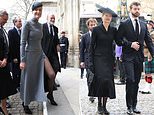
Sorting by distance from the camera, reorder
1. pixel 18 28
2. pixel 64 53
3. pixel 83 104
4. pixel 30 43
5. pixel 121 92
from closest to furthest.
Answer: pixel 30 43 < pixel 83 104 < pixel 18 28 < pixel 121 92 < pixel 64 53

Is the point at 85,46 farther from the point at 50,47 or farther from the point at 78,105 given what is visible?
the point at 78,105

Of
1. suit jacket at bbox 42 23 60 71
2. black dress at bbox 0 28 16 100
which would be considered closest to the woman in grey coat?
black dress at bbox 0 28 16 100

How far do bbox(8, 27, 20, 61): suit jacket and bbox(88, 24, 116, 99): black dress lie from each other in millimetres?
2312

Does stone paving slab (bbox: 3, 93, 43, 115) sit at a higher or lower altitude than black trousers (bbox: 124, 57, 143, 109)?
lower

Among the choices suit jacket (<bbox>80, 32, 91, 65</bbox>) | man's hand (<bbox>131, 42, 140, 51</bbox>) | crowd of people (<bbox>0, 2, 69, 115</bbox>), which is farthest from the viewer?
suit jacket (<bbox>80, 32, 91, 65</bbox>)

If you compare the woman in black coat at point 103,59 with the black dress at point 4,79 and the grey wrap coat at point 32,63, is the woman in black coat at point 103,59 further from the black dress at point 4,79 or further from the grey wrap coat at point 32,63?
the black dress at point 4,79

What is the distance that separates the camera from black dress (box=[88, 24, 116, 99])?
6.53 m

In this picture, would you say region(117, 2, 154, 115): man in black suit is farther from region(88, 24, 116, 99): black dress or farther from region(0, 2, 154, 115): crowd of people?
region(88, 24, 116, 99): black dress

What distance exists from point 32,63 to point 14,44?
5.05 feet

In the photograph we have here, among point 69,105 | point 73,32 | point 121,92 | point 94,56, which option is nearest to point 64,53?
point 73,32

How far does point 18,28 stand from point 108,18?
9.05 ft

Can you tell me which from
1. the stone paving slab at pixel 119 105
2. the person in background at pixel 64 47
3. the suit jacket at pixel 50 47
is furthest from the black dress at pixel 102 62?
the person in background at pixel 64 47

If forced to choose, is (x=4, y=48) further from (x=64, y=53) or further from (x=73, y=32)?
(x=73, y=32)

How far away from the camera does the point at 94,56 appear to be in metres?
6.63
